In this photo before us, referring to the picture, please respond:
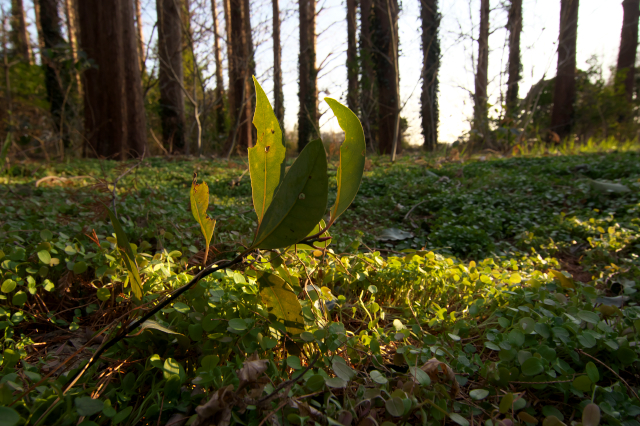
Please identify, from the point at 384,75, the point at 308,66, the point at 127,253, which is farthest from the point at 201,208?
the point at 308,66

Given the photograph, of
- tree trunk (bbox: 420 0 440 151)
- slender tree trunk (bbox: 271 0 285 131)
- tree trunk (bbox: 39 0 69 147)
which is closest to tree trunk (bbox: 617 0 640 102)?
tree trunk (bbox: 420 0 440 151)

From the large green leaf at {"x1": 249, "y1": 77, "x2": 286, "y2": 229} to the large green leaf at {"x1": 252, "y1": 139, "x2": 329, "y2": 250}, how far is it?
0.24 ft

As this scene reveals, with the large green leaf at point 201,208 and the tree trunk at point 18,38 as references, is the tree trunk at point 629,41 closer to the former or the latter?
the large green leaf at point 201,208

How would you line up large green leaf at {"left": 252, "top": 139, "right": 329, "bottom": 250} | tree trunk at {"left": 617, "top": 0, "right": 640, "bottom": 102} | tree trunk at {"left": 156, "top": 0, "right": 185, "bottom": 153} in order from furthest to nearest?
tree trunk at {"left": 617, "top": 0, "right": 640, "bottom": 102}
tree trunk at {"left": 156, "top": 0, "right": 185, "bottom": 153}
large green leaf at {"left": 252, "top": 139, "right": 329, "bottom": 250}

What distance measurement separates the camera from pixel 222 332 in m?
0.96

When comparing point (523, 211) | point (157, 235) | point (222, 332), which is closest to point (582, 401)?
point (222, 332)

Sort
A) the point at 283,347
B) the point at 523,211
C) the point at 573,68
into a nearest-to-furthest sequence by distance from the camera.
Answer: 1. the point at 283,347
2. the point at 523,211
3. the point at 573,68

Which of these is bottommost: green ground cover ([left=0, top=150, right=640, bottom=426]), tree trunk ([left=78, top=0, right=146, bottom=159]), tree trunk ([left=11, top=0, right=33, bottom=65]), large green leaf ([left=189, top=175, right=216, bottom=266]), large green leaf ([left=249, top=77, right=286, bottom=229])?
green ground cover ([left=0, top=150, right=640, bottom=426])

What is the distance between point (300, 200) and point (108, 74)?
6986 mm

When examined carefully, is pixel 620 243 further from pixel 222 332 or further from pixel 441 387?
pixel 222 332

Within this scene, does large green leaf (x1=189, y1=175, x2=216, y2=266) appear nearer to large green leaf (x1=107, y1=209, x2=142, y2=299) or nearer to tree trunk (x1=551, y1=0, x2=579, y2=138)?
large green leaf (x1=107, y1=209, x2=142, y2=299)

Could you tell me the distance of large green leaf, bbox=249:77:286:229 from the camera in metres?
0.74

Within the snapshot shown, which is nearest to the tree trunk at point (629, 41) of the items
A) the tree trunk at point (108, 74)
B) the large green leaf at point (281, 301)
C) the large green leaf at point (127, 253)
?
the tree trunk at point (108, 74)

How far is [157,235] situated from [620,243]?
9.36 feet
